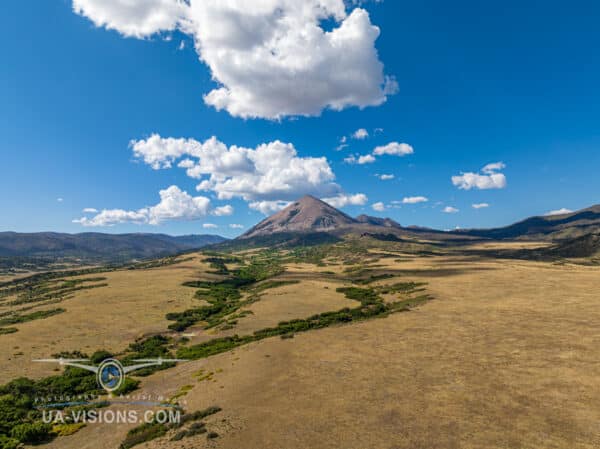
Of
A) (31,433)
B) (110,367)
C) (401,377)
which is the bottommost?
(110,367)

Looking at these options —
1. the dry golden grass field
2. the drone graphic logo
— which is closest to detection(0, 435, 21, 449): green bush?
the dry golden grass field

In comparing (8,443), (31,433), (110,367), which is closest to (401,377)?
(31,433)

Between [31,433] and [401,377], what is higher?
[401,377]

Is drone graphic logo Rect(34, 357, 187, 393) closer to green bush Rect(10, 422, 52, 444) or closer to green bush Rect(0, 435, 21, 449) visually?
green bush Rect(10, 422, 52, 444)

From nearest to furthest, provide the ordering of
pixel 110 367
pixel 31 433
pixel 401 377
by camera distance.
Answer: pixel 31 433 → pixel 401 377 → pixel 110 367

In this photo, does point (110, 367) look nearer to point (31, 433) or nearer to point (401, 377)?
point (31, 433)

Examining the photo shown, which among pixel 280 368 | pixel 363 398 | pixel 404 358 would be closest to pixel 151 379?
pixel 280 368

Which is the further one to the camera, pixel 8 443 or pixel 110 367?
pixel 110 367
